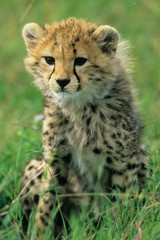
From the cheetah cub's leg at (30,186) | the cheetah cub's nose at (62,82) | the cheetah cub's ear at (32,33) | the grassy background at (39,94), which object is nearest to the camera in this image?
the grassy background at (39,94)

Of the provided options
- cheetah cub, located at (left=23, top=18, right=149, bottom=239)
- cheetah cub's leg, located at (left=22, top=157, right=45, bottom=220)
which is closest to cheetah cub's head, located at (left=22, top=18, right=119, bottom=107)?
cheetah cub, located at (left=23, top=18, right=149, bottom=239)

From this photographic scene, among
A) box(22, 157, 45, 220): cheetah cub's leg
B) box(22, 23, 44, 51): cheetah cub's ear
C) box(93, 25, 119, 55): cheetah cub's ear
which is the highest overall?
box(22, 23, 44, 51): cheetah cub's ear

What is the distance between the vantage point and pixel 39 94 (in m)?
6.95

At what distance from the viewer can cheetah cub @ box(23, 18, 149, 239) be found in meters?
3.65

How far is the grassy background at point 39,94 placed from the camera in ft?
11.0

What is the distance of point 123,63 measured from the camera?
420 centimetres

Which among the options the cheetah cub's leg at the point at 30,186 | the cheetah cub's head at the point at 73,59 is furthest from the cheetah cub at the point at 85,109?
the cheetah cub's leg at the point at 30,186

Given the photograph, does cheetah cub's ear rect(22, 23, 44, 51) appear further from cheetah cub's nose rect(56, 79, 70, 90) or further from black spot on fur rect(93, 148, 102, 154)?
black spot on fur rect(93, 148, 102, 154)

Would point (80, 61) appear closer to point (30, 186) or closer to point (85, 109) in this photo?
point (85, 109)

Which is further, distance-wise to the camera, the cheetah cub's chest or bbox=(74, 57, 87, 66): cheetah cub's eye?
the cheetah cub's chest

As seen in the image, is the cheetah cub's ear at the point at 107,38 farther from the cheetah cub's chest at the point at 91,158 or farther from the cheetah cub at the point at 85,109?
the cheetah cub's chest at the point at 91,158

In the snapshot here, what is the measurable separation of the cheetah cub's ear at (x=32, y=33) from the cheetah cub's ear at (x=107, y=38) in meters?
0.49

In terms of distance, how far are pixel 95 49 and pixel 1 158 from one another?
156cm

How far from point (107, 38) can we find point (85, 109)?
62cm
